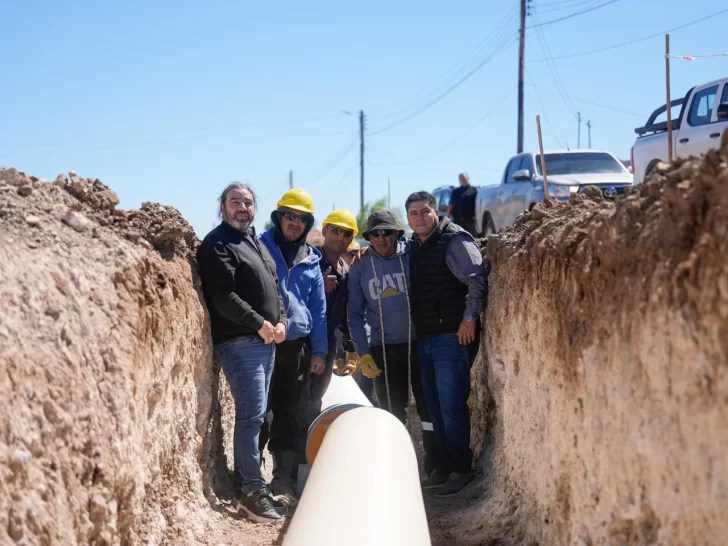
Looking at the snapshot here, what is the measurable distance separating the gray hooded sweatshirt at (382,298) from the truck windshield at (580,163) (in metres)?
7.46

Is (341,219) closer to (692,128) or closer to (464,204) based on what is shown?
(692,128)

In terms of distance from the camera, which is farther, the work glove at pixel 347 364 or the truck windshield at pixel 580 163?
the truck windshield at pixel 580 163

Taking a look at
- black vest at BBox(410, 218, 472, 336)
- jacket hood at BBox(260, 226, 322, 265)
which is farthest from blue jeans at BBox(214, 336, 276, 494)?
black vest at BBox(410, 218, 472, 336)

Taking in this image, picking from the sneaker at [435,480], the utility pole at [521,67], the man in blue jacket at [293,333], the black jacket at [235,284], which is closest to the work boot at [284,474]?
the man in blue jacket at [293,333]

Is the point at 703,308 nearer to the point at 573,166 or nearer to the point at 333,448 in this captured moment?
the point at 333,448

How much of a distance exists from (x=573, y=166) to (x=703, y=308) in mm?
11278

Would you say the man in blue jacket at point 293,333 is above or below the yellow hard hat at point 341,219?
below

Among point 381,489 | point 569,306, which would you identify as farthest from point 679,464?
point 381,489

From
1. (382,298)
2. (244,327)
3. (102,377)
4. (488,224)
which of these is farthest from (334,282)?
(488,224)

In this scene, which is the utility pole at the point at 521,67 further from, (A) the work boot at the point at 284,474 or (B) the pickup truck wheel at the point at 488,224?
(A) the work boot at the point at 284,474

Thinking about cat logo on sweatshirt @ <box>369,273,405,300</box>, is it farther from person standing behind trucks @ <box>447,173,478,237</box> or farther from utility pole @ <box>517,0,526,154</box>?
utility pole @ <box>517,0,526,154</box>

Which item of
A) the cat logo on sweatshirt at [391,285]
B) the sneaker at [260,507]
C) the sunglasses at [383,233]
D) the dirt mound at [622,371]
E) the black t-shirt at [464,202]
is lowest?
the sneaker at [260,507]

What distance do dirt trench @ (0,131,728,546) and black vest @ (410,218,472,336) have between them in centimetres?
40

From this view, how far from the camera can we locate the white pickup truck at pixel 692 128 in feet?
33.4
